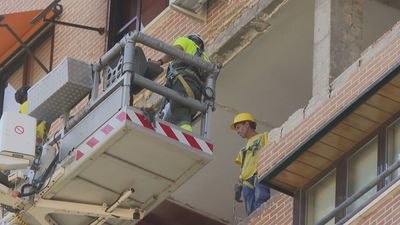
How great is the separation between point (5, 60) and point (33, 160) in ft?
30.1

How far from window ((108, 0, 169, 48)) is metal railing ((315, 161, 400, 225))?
777cm

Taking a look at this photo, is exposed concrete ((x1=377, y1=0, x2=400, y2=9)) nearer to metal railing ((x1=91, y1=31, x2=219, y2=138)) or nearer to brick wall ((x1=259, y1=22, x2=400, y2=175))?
brick wall ((x1=259, y1=22, x2=400, y2=175))

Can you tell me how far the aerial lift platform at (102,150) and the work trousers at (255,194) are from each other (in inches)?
65.0

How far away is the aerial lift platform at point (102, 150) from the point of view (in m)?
20.0

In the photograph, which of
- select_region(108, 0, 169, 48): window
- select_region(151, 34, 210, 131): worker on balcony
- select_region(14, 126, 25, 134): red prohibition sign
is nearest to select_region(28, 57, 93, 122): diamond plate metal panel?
select_region(14, 126, 25, 134): red prohibition sign

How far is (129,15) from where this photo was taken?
27906 mm

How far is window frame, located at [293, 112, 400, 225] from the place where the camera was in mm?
19703

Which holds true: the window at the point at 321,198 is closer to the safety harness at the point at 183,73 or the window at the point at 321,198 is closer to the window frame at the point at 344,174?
the window frame at the point at 344,174

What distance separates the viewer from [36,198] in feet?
67.7

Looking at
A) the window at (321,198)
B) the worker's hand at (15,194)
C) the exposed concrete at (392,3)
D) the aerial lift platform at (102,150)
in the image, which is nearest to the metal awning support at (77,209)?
the aerial lift platform at (102,150)

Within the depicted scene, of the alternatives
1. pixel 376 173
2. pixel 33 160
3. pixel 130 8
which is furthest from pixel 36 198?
pixel 130 8

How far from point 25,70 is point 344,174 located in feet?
33.6

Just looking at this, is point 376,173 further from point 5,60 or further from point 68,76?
point 5,60

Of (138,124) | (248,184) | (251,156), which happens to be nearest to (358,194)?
(138,124)
